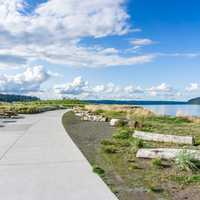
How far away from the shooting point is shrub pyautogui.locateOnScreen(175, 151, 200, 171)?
7.25 metres

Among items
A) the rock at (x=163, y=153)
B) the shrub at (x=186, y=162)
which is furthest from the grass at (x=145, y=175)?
the rock at (x=163, y=153)

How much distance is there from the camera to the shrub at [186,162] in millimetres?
7254

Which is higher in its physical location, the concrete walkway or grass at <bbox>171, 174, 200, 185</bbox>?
the concrete walkway

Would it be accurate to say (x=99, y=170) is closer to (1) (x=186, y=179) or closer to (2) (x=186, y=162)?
(1) (x=186, y=179)

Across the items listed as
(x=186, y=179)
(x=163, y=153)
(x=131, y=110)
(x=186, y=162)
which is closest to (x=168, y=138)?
(x=163, y=153)

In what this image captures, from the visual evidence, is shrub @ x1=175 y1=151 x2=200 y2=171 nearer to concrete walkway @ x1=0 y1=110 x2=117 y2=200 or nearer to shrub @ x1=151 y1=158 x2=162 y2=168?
shrub @ x1=151 y1=158 x2=162 y2=168

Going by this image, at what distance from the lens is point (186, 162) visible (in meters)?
7.30

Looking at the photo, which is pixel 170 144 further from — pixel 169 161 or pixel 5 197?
pixel 5 197

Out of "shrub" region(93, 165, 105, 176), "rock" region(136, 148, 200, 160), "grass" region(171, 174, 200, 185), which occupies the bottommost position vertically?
"grass" region(171, 174, 200, 185)

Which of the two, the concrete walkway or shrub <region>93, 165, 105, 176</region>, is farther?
shrub <region>93, 165, 105, 176</region>

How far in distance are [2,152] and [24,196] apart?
14.4 ft

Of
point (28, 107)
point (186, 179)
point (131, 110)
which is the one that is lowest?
point (186, 179)

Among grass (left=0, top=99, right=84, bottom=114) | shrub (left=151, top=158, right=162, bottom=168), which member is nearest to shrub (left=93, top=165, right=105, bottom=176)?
shrub (left=151, top=158, right=162, bottom=168)

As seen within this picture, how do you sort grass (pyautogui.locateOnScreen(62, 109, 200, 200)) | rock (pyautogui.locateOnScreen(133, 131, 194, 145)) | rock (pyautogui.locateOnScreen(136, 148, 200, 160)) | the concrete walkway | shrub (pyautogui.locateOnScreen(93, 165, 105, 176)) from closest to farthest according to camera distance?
1. the concrete walkway
2. grass (pyautogui.locateOnScreen(62, 109, 200, 200))
3. shrub (pyautogui.locateOnScreen(93, 165, 105, 176))
4. rock (pyautogui.locateOnScreen(136, 148, 200, 160))
5. rock (pyautogui.locateOnScreen(133, 131, 194, 145))
